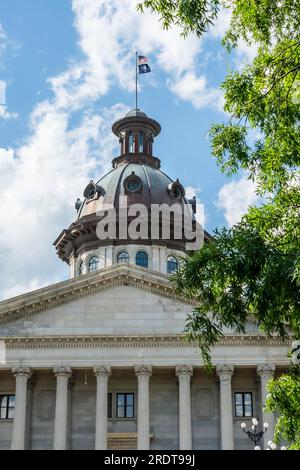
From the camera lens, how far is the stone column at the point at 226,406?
42.2 metres

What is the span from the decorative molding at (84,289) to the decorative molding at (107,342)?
4.74 feet

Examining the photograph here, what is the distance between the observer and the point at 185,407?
42.8 metres

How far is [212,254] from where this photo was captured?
49.8ft

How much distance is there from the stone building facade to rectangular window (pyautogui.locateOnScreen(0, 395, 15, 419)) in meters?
0.05

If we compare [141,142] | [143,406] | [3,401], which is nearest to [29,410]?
[3,401]

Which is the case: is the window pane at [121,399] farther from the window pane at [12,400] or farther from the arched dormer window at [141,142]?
the arched dormer window at [141,142]

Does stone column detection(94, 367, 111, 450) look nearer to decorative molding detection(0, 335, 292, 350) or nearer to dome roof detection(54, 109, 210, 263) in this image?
decorative molding detection(0, 335, 292, 350)

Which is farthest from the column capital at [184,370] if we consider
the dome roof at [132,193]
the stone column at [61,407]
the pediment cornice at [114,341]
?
the dome roof at [132,193]

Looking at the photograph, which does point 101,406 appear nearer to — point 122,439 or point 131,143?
point 122,439

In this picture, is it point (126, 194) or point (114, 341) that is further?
point (126, 194)

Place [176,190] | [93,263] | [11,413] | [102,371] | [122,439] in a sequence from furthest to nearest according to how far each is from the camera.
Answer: [176,190], [93,263], [11,413], [122,439], [102,371]

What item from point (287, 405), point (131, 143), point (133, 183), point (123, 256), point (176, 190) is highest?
point (131, 143)

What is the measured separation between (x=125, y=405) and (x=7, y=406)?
6327 millimetres

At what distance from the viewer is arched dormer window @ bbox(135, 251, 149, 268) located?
60625 millimetres
